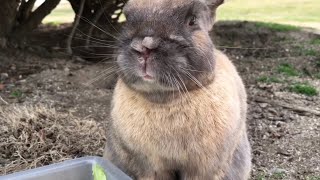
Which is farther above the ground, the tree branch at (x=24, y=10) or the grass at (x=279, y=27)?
the tree branch at (x=24, y=10)

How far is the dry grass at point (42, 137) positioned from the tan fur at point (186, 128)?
1.41 metres

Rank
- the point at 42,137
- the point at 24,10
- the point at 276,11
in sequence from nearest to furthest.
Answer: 1. the point at 42,137
2. the point at 24,10
3. the point at 276,11

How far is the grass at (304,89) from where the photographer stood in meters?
5.95

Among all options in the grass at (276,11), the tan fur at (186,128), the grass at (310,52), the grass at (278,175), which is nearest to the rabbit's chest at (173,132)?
the tan fur at (186,128)

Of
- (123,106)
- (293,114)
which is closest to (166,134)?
(123,106)

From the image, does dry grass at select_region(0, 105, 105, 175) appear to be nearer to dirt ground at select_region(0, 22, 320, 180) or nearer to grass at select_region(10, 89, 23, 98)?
dirt ground at select_region(0, 22, 320, 180)

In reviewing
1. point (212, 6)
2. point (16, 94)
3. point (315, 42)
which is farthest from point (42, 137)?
point (315, 42)

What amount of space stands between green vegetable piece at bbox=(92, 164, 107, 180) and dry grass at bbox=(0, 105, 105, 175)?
52.8 inches

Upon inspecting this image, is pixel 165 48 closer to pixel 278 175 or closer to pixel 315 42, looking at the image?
pixel 278 175

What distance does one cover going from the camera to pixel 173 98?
2.73 metres

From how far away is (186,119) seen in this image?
2799mm

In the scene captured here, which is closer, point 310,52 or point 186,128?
point 186,128

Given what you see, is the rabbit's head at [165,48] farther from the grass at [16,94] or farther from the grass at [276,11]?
the grass at [276,11]

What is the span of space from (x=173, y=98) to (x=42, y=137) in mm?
1946
